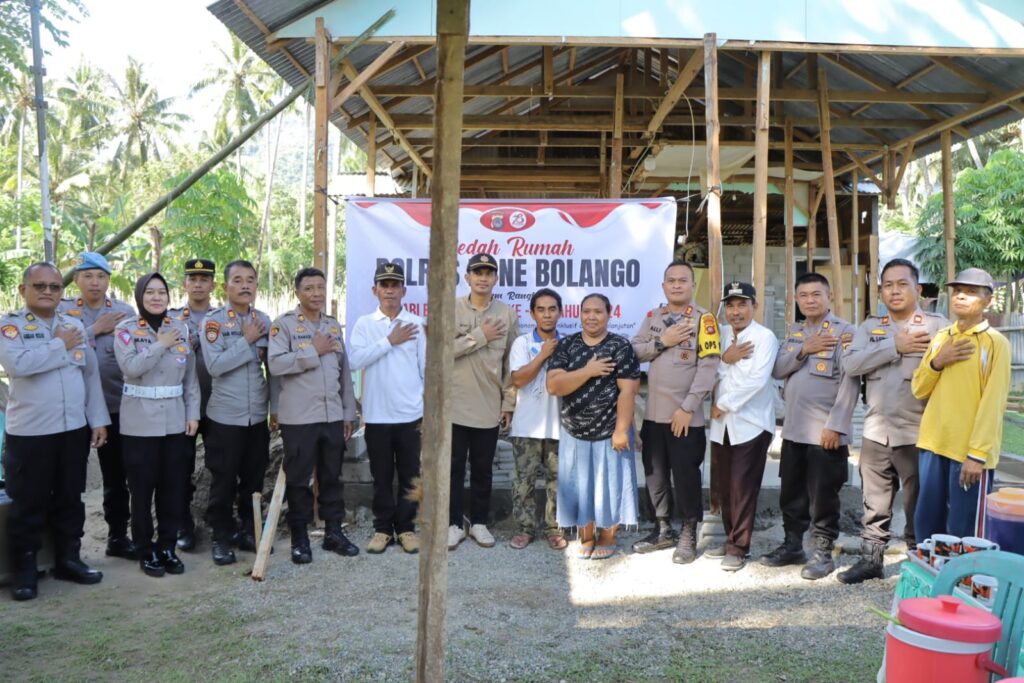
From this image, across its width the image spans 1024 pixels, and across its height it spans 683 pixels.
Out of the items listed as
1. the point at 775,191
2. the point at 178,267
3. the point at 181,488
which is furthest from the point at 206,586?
the point at 178,267

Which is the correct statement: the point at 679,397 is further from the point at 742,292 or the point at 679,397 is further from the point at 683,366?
the point at 742,292

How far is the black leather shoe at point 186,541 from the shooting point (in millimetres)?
4969

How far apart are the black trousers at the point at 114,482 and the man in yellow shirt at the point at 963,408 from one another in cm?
438

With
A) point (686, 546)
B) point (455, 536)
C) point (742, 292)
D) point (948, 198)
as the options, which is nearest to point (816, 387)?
point (742, 292)

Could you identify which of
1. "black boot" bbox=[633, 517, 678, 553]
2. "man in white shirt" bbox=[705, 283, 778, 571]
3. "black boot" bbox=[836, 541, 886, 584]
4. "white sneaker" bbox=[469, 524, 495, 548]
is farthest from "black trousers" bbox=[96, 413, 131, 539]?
"black boot" bbox=[836, 541, 886, 584]

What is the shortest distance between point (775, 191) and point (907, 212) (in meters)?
24.6

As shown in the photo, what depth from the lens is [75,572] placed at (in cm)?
441

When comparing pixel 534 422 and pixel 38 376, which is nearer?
pixel 38 376

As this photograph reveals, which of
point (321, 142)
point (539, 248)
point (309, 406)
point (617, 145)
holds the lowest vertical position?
point (309, 406)

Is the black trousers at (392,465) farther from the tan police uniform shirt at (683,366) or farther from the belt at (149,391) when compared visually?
the tan police uniform shirt at (683,366)

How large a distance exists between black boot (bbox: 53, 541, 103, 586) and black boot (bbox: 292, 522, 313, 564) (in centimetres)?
104

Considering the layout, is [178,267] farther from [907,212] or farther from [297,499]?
[907,212]

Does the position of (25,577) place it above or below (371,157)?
below

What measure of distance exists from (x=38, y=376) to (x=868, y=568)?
14.8 feet
